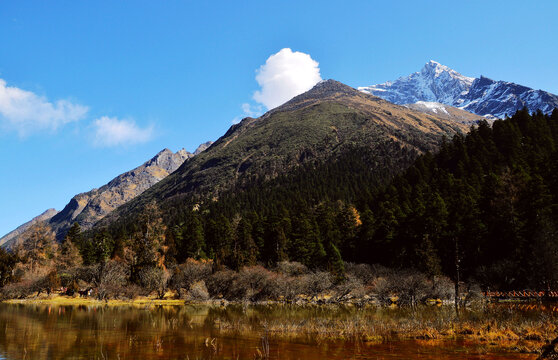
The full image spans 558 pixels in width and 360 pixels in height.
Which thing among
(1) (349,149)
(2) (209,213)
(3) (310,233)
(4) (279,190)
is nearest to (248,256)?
(3) (310,233)

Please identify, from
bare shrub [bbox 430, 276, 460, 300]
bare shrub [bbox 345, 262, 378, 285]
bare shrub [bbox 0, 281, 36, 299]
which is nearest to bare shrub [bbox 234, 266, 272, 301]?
bare shrub [bbox 345, 262, 378, 285]

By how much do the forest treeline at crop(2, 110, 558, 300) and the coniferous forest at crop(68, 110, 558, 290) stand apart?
178 millimetres

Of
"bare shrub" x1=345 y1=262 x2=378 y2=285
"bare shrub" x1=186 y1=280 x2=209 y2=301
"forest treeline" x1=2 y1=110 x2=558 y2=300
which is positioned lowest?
"bare shrub" x1=186 y1=280 x2=209 y2=301

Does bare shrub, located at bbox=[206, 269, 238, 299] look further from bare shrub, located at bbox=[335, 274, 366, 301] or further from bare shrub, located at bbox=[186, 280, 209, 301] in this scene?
bare shrub, located at bbox=[335, 274, 366, 301]

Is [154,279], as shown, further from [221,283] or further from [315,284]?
[315,284]

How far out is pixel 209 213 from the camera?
140250 millimetres

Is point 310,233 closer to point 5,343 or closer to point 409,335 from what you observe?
point 409,335

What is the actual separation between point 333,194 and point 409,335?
110 m

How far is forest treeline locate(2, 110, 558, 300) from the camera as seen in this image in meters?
51.1

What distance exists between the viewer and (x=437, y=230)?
62062 mm

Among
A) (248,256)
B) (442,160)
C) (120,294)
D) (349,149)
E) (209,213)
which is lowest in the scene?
(120,294)

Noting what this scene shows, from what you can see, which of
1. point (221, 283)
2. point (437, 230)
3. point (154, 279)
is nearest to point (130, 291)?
point (154, 279)

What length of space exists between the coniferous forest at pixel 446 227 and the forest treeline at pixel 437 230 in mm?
178

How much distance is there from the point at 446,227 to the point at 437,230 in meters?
1.61
